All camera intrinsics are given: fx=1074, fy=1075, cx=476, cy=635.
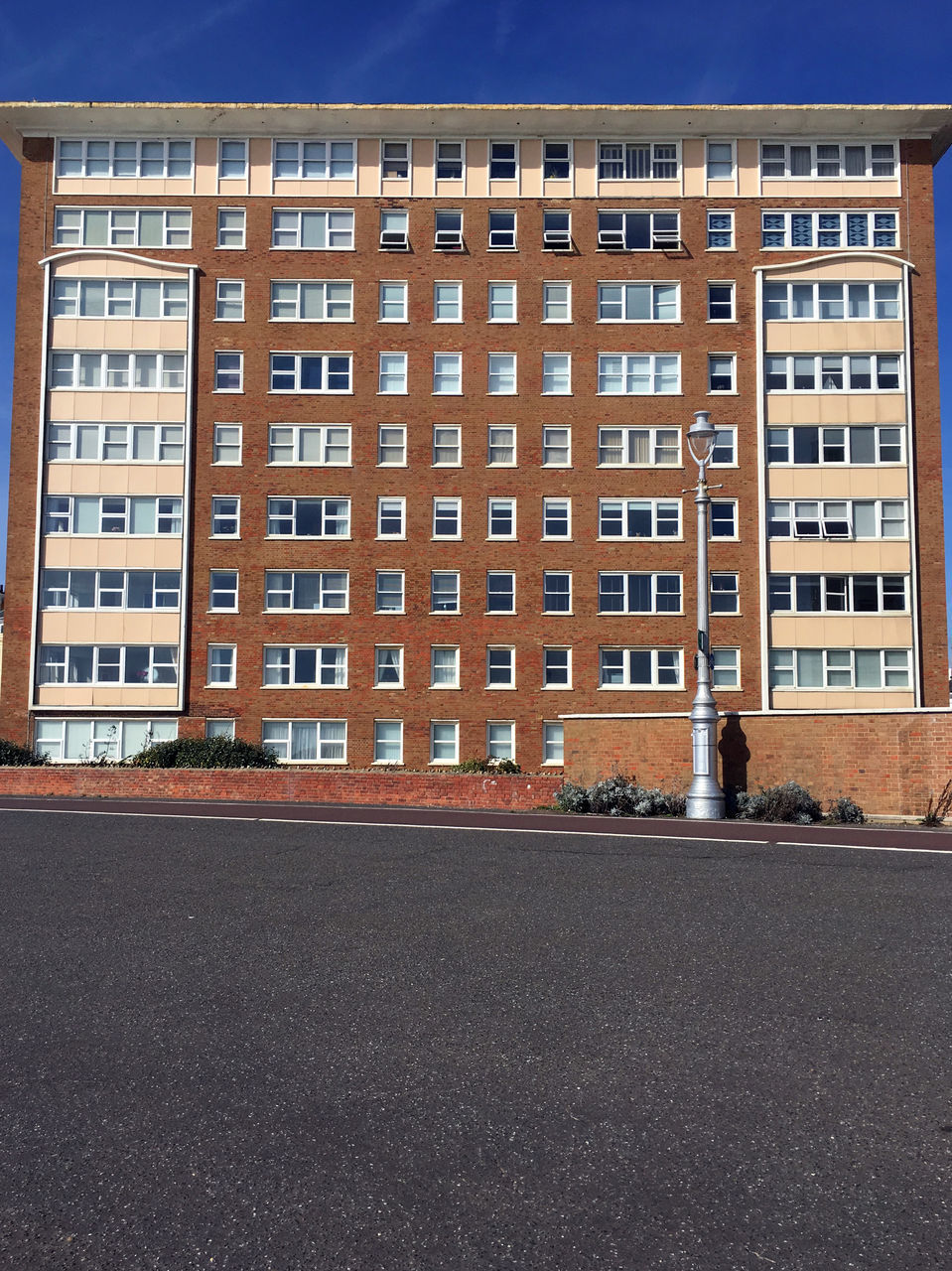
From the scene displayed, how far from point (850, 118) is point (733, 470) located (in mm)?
12982

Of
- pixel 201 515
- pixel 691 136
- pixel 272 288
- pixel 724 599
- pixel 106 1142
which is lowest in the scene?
pixel 106 1142

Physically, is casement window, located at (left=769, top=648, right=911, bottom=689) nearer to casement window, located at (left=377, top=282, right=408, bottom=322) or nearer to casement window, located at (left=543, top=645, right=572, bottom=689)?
casement window, located at (left=543, top=645, right=572, bottom=689)

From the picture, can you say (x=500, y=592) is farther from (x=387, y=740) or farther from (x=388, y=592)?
(x=387, y=740)

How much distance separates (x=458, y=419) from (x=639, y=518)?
741cm

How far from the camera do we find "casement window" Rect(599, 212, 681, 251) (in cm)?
3878

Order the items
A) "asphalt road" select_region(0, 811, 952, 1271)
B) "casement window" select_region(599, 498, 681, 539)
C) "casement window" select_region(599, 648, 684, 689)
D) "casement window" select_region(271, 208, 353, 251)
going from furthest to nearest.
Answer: "casement window" select_region(271, 208, 353, 251) < "casement window" select_region(599, 498, 681, 539) < "casement window" select_region(599, 648, 684, 689) < "asphalt road" select_region(0, 811, 952, 1271)

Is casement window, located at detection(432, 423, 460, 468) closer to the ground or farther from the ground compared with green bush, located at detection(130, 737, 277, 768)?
farther from the ground

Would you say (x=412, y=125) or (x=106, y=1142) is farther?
(x=412, y=125)

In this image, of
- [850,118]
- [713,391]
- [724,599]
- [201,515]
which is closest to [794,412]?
[713,391]

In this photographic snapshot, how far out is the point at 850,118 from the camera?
124 ft

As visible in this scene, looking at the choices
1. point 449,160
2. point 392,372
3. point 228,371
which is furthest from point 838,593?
point 228,371

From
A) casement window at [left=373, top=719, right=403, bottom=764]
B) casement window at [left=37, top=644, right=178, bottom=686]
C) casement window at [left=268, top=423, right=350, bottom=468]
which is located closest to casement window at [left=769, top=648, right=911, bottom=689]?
casement window at [left=373, top=719, right=403, bottom=764]

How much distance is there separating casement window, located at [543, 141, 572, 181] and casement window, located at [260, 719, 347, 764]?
834 inches

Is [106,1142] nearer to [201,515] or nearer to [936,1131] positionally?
[936,1131]
